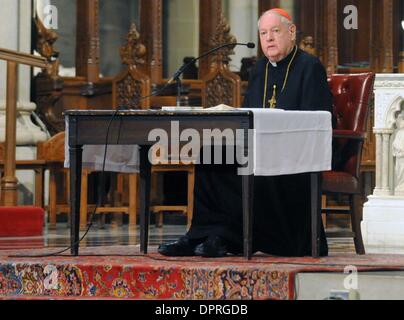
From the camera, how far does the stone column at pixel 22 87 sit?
11.8m

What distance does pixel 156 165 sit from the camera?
37.2ft

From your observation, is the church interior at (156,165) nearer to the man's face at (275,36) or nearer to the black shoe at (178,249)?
the black shoe at (178,249)

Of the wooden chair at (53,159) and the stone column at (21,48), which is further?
the stone column at (21,48)

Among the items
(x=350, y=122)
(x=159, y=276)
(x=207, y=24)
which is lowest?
(x=159, y=276)

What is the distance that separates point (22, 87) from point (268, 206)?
5.55 meters

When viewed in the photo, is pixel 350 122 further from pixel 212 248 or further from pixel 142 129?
pixel 142 129

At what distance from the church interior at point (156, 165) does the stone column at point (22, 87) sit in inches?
0.5

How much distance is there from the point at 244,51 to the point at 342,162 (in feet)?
28.8

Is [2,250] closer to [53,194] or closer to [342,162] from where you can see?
[342,162]

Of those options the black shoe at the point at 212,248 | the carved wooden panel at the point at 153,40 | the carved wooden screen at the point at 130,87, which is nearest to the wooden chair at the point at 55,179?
the carved wooden screen at the point at 130,87

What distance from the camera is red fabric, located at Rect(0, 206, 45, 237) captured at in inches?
340

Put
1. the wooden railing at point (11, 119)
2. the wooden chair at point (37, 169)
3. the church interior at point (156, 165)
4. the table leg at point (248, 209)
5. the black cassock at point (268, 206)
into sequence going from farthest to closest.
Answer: the wooden chair at point (37, 169), the wooden railing at point (11, 119), the black cassock at point (268, 206), the table leg at point (248, 209), the church interior at point (156, 165)

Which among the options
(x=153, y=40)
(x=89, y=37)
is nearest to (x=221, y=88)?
(x=153, y=40)
